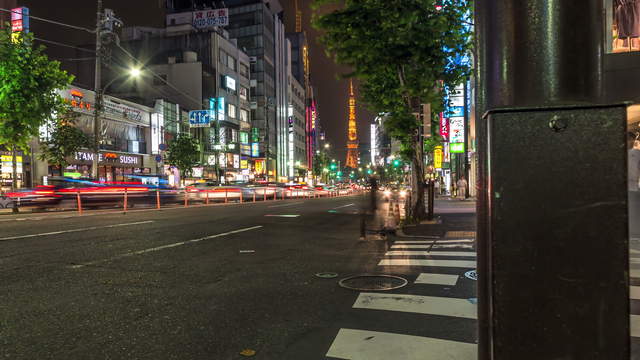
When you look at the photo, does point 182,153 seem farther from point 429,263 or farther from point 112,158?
point 429,263

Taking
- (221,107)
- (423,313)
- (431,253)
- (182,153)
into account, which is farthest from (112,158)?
(423,313)

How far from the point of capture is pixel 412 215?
15.0m

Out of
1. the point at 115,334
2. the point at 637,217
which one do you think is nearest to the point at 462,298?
the point at 115,334

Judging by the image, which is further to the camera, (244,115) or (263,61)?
(263,61)

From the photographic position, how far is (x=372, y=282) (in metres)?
5.88

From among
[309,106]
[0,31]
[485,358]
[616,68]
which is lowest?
[485,358]

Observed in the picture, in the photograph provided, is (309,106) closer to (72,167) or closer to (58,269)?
(72,167)

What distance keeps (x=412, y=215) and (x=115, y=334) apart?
12.3 meters

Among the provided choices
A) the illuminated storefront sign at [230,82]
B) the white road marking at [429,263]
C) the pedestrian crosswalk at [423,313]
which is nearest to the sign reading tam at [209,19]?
the illuminated storefront sign at [230,82]

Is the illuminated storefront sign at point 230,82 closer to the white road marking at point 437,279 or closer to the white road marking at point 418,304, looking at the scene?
the white road marking at point 437,279

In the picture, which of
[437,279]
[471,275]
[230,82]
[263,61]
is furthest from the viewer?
[263,61]

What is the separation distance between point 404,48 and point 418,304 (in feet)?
35.7

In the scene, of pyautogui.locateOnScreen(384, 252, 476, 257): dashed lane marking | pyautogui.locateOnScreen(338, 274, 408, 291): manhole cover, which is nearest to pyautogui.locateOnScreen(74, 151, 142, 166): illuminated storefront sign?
pyautogui.locateOnScreen(384, 252, 476, 257): dashed lane marking

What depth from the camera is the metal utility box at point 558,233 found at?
1.38m
